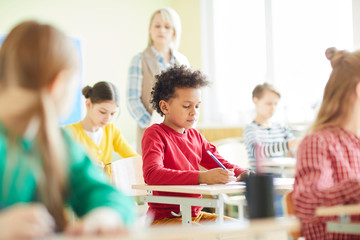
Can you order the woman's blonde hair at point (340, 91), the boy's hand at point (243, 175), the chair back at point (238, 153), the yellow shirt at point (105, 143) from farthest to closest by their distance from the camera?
the chair back at point (238, 153)
the yellow shirt at point (105, 143)
the boy's hand at point (243, 175)
the woman's blonde hair at point (340, 91)

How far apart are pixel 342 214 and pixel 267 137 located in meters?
2.70

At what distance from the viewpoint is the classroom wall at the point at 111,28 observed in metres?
4.27

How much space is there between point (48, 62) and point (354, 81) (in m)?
0.94

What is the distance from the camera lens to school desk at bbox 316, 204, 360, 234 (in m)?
1.02

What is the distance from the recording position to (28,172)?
0.93 metres

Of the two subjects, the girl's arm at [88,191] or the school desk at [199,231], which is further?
the girl's arm at [88,191]

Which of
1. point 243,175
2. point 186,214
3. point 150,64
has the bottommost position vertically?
point 186,214

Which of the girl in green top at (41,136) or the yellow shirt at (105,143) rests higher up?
the girl in green top at (41,136)

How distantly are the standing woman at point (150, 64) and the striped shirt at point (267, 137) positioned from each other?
35.9 inches

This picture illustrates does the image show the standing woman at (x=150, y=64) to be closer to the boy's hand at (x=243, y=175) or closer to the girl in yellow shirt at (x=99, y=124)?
the girl in yellow shirt at (x=99, y=124)

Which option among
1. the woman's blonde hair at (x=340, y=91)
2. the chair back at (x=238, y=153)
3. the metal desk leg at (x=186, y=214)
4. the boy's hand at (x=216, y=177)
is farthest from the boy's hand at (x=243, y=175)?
the chair back at (x=238, y=153)

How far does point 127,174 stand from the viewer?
247cm

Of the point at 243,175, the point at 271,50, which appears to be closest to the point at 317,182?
the point at 243,175

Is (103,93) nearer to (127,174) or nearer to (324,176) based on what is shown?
(127,174)
